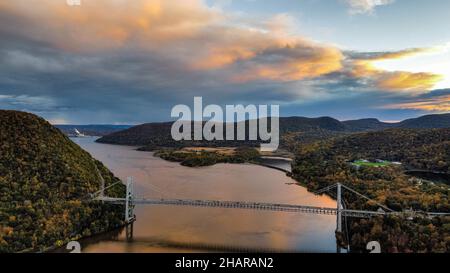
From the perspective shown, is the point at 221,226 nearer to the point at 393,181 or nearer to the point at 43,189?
the point at 43,189

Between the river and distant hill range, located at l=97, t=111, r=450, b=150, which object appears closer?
the river

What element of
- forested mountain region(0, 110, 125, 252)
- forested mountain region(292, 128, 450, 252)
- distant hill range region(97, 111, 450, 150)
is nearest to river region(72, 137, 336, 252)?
forested mountain region(0, 110, 125, 252)

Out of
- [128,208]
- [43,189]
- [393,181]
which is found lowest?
[128,208]

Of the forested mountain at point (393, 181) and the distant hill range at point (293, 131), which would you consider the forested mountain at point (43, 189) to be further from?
the distant hill range at point (293, 131)

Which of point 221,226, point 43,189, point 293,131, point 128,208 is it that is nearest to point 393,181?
point 221,226

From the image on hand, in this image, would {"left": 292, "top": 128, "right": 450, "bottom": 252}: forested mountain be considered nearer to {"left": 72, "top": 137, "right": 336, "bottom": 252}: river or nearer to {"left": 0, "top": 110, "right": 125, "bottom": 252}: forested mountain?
{"left": 72, "top": 137, "right": 336, "bottom": 252}: river

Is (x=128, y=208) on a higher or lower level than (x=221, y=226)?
higher

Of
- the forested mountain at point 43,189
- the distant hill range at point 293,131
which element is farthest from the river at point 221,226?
the distant hill range at point 293,131
